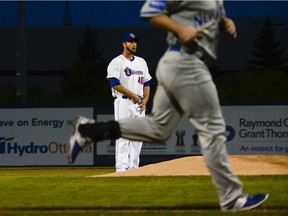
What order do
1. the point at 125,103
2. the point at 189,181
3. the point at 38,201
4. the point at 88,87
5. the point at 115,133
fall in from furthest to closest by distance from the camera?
the point at 88,87 < the point at 125,103 < the point at 189,181 < the point at 38,201 < the point at 115,133

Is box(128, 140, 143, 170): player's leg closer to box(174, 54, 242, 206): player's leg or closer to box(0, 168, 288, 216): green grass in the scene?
box(0, 168, 288, 216): green grass

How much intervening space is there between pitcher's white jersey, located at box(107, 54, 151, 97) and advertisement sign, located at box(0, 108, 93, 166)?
642 centimetres

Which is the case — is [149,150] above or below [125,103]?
below

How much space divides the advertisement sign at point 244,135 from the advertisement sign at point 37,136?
794 mm

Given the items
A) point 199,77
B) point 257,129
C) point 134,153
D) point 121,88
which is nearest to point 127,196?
point 199,77

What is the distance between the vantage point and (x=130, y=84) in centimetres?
1272

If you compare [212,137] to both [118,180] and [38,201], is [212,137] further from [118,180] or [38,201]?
[118,180]

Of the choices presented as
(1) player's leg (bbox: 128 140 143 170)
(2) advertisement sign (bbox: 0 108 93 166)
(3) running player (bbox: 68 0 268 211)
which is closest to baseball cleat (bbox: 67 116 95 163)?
(3) running player (bbox: 68 0 268 211)

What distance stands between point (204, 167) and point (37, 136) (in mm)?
8740

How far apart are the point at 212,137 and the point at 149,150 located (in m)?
12.9

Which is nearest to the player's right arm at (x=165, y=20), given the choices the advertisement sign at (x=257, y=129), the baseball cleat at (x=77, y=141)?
the baseball cleat at (x=77, y=141)

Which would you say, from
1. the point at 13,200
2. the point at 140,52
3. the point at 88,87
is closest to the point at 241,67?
the point at 140,52

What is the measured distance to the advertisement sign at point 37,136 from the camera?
19.2 meters

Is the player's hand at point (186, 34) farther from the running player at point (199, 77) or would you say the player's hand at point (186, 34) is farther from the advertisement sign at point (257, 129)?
the advertisement sign at point (257, 129)
